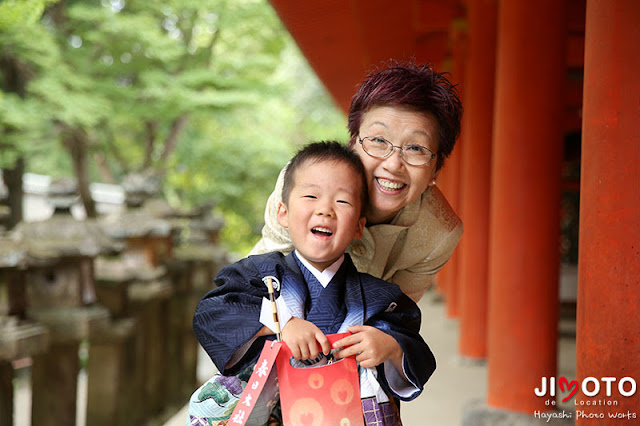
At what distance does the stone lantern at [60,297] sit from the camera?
4.43 metres

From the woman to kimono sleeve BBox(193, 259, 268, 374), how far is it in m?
0.22

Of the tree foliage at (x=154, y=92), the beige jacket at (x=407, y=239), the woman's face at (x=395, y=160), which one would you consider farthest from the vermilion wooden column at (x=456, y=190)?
the woman's face at (x=395, y=160)

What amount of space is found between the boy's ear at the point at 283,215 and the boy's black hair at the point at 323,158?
16mm

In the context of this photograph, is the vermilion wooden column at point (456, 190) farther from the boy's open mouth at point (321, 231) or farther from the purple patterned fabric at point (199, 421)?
the purple patterned fabric at point (199, 421)

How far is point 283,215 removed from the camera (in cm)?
173

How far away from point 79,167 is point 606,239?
8.85m

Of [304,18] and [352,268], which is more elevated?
[304,18]

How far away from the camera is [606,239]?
211cm

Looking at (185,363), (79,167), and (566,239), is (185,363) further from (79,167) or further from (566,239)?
(566,239)

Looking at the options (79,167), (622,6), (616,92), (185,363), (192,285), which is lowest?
(185,363)

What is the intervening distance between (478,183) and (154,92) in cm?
506

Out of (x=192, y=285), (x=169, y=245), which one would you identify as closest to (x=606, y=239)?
(x=169, y=245)

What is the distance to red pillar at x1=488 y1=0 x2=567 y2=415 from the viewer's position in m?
3.93

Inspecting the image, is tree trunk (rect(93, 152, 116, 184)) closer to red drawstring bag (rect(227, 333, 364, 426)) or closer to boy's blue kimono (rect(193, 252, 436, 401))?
boy's blue kimono (rect(193, 252, 436, 401))
